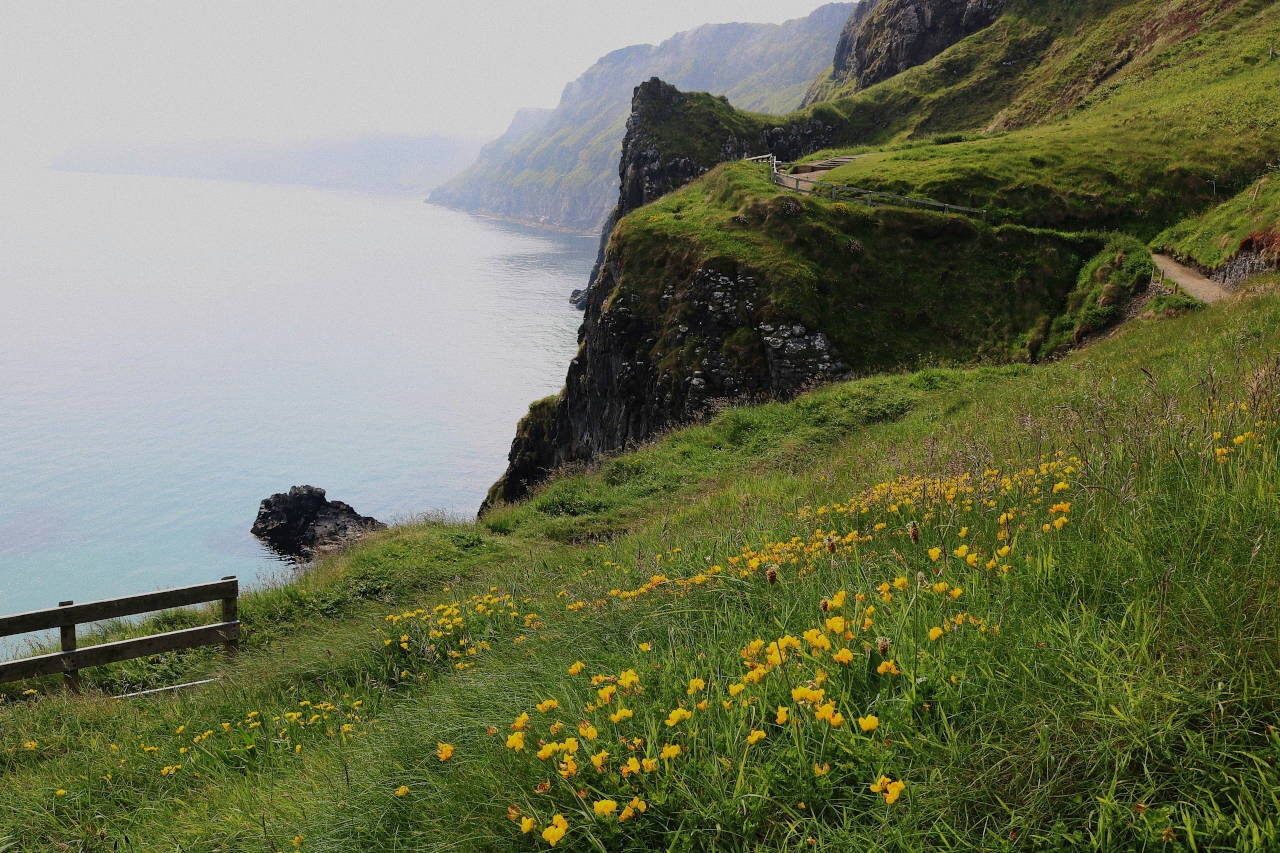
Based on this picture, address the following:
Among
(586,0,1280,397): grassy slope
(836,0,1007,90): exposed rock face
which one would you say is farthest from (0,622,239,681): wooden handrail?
(836,0,1007,90): exposed rock face

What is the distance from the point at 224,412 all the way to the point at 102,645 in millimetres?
114876

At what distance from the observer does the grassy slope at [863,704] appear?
7.34 ft

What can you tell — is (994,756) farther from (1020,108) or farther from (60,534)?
(60,534)

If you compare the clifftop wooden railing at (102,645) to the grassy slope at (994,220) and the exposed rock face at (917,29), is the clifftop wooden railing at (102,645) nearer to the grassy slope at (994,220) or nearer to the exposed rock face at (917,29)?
the grassy slope at (994,220)

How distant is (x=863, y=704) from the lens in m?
2.72

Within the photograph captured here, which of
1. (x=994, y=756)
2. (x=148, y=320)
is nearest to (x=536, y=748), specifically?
(x=994, y=756)

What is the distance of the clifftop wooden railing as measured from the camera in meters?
8.97

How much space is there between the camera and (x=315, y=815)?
349cm

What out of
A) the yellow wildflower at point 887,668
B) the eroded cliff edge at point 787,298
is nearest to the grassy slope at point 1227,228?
the eroded cliff edge at point 787,298

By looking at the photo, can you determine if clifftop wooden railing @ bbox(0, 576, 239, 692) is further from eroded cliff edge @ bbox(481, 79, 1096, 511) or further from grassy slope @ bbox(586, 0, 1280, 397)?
grassy slope @ bbox(586, 0, 1280, 397)

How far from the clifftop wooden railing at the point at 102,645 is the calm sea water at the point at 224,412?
30059 millimetres

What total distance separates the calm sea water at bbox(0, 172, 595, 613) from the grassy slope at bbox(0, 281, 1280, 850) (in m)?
35.6

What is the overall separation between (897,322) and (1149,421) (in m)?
24.8

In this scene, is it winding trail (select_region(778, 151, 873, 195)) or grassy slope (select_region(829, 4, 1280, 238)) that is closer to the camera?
grassy slope (select_region(829, 4, 1280, 238))
